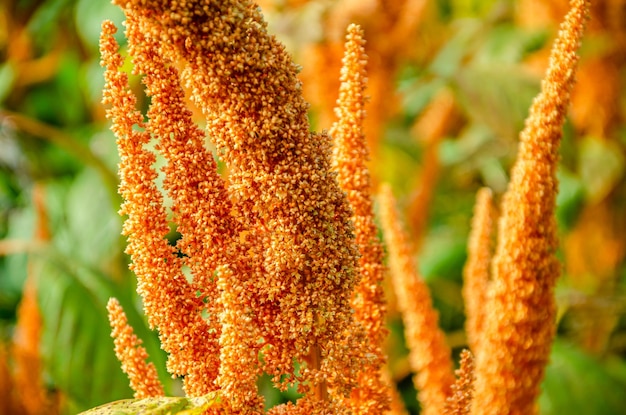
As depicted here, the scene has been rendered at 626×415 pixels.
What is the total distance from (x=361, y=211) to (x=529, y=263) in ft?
0.47

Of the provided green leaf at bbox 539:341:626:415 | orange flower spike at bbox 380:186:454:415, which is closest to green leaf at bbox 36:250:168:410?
orange flower spike at bbox 380:186:454:415

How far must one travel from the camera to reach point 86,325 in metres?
1.13

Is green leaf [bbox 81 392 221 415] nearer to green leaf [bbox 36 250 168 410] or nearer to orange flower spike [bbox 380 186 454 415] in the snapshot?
orange flower spike [bbox 380 186 454 415]

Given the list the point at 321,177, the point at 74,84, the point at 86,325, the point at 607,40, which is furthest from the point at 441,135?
the point at 74,84

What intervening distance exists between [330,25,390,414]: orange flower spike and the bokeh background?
0.46m

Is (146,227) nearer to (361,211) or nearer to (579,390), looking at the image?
(361,211)

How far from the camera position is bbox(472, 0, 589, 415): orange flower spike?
1.91ft

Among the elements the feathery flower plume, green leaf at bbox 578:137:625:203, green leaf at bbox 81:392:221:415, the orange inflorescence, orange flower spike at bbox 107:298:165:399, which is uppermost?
green leaf at bbox 578:137:625:203

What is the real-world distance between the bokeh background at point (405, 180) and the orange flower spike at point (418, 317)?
41 cm

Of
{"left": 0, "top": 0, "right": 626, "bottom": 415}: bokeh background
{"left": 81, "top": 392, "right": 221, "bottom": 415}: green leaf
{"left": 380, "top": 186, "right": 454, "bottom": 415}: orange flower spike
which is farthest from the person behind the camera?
{"left": 0, "top": 0, "right": 626, "bottom": 415}: bokeh background

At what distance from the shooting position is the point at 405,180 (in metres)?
2.13

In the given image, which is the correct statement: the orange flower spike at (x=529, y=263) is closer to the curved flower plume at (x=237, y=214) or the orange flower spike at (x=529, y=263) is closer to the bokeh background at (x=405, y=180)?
the curved flower plume at (x=237, y=214)

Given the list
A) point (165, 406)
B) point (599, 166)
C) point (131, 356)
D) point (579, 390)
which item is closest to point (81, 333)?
point (131, 356)

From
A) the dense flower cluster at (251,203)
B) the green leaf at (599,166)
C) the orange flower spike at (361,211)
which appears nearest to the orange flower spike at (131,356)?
the dense flower cluster at (251,203)
